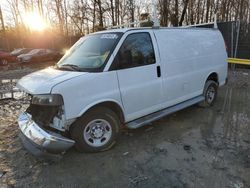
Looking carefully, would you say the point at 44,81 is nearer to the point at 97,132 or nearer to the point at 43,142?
the point at 43,142

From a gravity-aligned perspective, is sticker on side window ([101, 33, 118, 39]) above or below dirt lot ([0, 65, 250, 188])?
above

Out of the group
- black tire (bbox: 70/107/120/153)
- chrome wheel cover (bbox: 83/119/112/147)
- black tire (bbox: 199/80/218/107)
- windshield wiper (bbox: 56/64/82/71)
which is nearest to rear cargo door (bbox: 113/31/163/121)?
black tire (bbox: 70/107/120/153)

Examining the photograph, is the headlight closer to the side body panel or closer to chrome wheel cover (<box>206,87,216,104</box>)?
the side body panel

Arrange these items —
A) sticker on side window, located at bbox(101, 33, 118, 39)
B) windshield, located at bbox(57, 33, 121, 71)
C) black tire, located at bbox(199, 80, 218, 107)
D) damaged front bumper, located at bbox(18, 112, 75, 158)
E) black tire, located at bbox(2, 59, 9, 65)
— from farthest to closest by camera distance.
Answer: black tire, located at bbox(2, 59, 9, 65)
black tire, located at bbox(199, 80, 218, 107)
sticker on side window, located at bbox(101, 33, 118, 39)
windshield, located at bbox(57, 33, 121, 71)
damaged front bumper, located at bbox(18, 112, 75, 158)

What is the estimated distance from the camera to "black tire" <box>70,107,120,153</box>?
3.58m

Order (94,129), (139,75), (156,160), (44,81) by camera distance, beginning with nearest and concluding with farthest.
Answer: (44,81), (156,160), (94,129), (139,75)

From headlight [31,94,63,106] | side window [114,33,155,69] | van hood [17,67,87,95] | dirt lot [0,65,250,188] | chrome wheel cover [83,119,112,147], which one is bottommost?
dirt lot [0,65,250,188]

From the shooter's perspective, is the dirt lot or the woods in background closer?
the dirt lot

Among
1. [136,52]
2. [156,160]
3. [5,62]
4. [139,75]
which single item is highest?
[136,52]

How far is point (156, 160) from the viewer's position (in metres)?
3.65

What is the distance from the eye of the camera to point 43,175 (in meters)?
3.36

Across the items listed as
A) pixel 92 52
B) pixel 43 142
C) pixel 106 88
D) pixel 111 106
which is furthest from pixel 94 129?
pixel 92 52

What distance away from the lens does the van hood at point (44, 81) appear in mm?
3336

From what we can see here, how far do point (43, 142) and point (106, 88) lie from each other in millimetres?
1244
